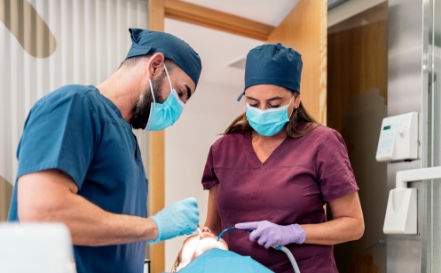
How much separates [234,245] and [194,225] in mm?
271

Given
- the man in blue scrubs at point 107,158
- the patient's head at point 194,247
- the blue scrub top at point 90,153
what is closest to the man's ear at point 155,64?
the man in blue scrubs at point 107,158

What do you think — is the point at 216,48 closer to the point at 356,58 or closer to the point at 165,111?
the point at 356,58

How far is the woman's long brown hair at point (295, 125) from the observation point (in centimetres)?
144

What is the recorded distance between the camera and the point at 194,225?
3.73 feet

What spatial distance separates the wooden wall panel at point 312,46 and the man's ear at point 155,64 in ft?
3.47

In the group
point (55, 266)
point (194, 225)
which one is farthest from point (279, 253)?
point (55, 266)

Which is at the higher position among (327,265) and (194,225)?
(194,225)

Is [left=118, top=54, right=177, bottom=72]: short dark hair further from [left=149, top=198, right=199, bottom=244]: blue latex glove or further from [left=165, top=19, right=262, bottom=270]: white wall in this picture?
[left=165, top=19, right=262, bottom=270]: white wall

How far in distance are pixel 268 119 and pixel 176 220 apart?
0.50 metres

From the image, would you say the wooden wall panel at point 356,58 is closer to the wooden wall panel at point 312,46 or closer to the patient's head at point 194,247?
the wooden wall panel at point 312,46

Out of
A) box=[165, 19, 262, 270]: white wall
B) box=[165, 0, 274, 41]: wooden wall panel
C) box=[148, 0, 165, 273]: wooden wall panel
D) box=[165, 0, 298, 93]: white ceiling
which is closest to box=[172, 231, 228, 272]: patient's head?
box=[148, 0, 165, 273]: wooden wall panel

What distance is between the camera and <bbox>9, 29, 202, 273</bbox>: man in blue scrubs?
2.65ft

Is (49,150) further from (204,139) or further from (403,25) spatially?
(204,139)

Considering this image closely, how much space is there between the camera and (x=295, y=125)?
1.47 m
